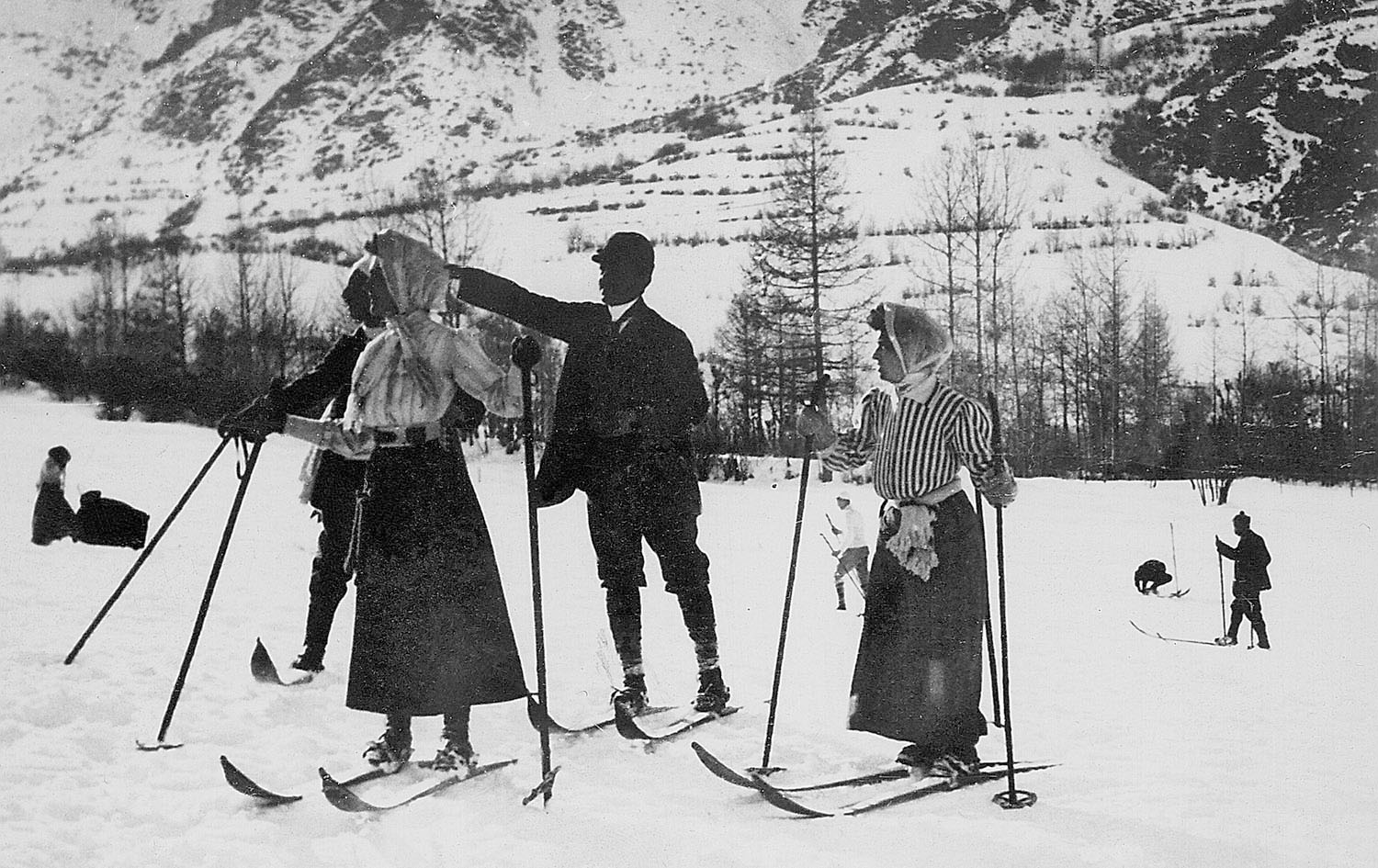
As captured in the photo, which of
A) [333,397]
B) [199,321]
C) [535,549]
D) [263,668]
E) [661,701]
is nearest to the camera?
[535,549]

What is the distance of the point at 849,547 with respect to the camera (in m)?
5.46

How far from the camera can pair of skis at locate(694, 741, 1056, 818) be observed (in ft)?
7.57

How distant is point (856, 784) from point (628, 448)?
1208 millimetres

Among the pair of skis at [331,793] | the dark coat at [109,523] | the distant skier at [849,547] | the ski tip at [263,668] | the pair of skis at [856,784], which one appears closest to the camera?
the pair of skis at [331,793]

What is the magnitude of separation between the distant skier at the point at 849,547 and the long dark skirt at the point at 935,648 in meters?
2.62

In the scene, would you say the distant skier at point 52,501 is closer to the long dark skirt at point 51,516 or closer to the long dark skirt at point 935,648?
the long dark skirt at point 51,516

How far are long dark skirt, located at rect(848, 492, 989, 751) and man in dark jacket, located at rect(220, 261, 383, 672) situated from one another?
152cm

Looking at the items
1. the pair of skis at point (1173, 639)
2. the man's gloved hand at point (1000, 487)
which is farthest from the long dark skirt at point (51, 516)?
the pair of skis at point (1173, 639)

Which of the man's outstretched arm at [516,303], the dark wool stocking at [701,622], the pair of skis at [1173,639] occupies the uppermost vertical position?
the man's outstretched arm at [516,303]

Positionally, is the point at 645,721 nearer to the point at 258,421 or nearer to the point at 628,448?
the point at 628,448

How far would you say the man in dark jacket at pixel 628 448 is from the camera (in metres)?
3.05

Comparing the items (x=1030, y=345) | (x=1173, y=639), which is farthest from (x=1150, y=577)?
(x=1030, y=345)

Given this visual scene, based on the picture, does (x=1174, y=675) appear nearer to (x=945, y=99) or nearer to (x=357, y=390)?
(x=357, y=390)

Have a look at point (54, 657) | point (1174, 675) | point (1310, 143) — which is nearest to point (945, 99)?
point (1310, 143)
